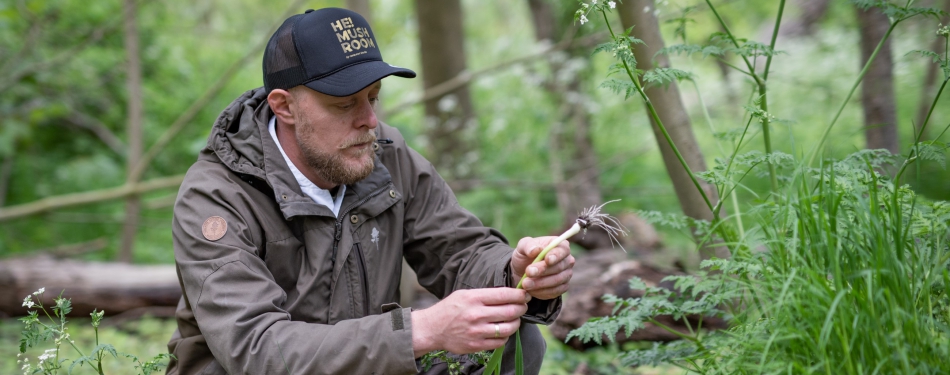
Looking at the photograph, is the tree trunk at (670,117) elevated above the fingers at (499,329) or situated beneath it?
elevated above

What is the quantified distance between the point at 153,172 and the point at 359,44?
734 cm

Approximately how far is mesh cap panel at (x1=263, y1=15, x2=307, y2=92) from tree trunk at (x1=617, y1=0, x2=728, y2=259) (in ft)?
4.01

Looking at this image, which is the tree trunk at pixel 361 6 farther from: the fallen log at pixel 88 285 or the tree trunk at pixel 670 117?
the fallen log at pixel 88 285

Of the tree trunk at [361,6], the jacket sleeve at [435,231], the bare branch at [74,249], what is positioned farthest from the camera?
the bare branch at [74,249]

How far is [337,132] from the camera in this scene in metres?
2.48

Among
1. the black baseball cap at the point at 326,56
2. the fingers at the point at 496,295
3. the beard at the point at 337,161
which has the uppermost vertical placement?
the black baseball cap at the point at 326,56

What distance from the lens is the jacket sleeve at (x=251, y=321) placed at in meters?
1.98

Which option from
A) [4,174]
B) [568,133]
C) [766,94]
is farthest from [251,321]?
[4,174]

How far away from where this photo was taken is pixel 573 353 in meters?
4.04

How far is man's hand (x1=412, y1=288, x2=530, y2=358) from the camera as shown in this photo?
6.32ft

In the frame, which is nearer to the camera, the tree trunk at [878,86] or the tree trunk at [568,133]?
the tree trunk at [878,86]

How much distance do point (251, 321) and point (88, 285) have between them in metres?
3.85

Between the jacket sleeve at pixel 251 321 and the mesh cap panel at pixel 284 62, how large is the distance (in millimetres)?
454

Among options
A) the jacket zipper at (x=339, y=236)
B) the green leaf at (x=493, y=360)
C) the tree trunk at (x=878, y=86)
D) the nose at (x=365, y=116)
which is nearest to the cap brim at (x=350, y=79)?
the nose at (x=365, y=116)
